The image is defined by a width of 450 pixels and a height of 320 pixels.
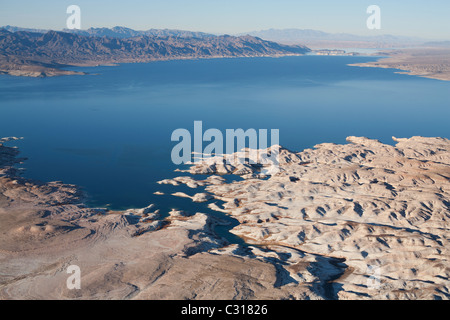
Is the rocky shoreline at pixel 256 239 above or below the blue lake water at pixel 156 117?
below

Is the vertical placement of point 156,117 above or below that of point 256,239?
above

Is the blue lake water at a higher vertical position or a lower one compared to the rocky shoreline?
higher

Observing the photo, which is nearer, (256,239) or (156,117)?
(256,239)

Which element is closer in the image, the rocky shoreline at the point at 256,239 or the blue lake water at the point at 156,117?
the rocky shoreline at the point at 256,239
